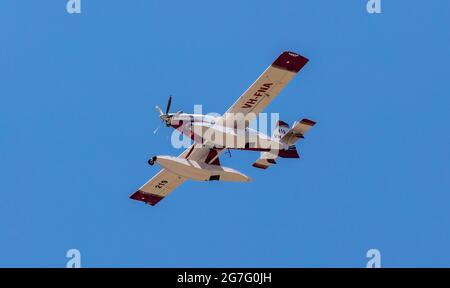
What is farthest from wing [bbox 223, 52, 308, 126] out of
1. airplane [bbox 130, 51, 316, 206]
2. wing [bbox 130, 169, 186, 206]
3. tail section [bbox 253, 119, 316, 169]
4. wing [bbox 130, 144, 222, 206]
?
wing [bbox 130, 169, 186, 206]

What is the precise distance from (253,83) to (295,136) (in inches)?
151

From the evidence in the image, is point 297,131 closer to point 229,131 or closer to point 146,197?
point 229,131

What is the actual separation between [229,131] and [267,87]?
233 centimetres

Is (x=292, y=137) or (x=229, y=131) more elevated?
(x=292, y=137)

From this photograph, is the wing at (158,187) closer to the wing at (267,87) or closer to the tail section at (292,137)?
the wing at (267,87)

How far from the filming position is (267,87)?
47562 millimetres

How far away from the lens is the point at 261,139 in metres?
48.6

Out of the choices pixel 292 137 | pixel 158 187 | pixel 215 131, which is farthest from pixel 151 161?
pixel 292 137

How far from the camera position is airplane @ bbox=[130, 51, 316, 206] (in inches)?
1860

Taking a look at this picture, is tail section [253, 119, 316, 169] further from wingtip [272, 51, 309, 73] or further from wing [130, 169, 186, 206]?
wing [130, 169, 186, 206]
